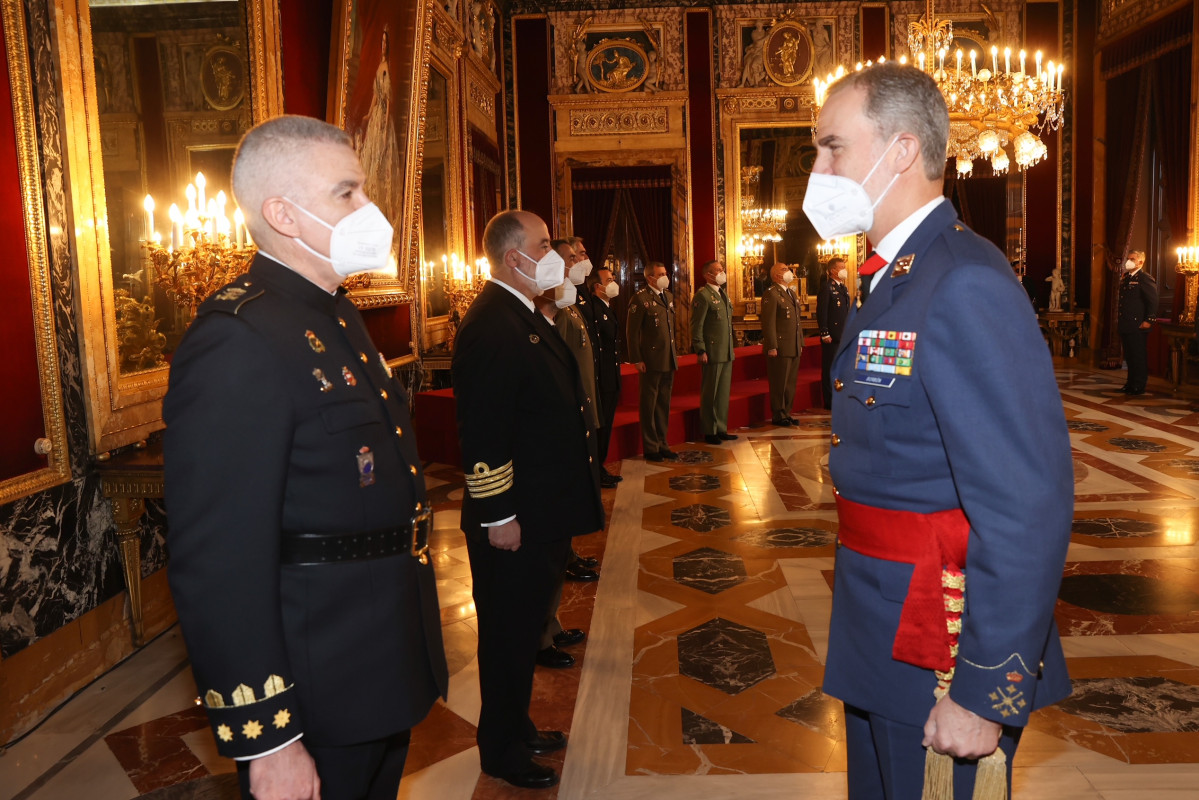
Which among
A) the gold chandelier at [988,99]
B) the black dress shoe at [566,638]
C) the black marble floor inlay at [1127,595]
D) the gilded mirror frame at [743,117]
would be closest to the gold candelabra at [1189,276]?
the gilded mirror frame at [743,117]

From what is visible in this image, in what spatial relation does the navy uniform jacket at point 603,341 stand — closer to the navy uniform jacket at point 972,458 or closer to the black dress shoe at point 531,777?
the black dress shoe at point 531,777

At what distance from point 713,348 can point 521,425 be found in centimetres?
581

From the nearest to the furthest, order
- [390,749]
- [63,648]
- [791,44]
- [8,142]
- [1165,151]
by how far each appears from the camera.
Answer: [390,749], [8,142], [63,648], [1165,151], [791,44]

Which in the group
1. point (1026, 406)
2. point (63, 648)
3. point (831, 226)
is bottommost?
point (63, 648)

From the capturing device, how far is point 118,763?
2828 mm

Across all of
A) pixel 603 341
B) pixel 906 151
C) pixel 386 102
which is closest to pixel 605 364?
pixel 603 341

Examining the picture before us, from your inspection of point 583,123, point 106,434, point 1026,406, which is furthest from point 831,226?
point 583,123

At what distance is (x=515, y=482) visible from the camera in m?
2.63

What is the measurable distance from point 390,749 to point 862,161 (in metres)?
1.41

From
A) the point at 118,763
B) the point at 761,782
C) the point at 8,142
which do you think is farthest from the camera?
the point at 8,142

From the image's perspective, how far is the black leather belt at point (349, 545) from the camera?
4.67 ft

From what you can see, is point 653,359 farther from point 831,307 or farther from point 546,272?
point 546,272

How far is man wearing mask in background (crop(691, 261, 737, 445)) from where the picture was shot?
8.22m

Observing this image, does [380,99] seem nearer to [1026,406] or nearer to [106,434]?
[106,434]
